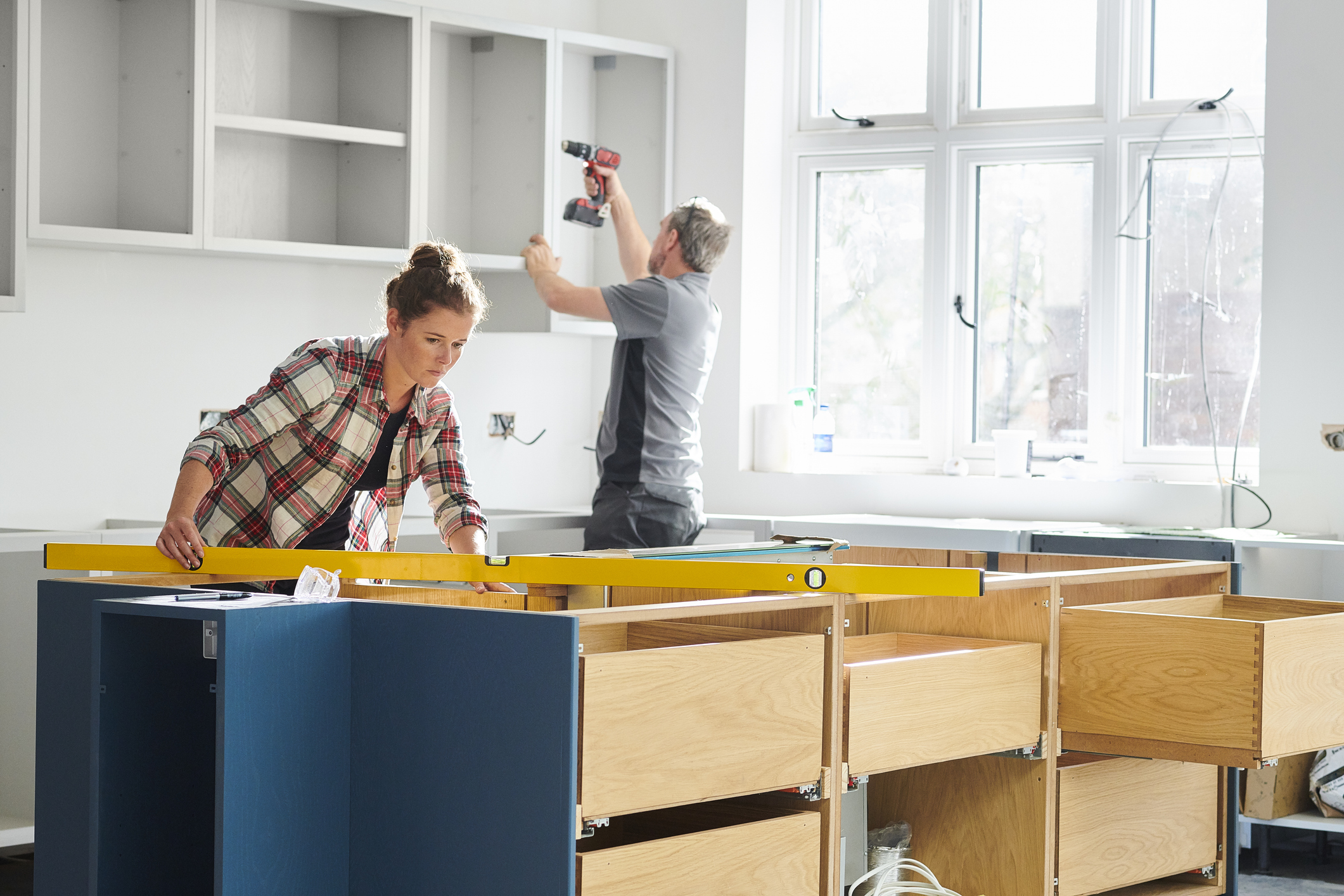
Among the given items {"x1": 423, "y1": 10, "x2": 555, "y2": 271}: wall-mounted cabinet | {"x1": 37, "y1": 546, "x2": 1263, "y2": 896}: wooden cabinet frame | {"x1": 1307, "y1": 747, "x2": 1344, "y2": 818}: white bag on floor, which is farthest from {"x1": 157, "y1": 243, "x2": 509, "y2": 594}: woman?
{"x1": 1307, "y1": 747, "x2": 1344, "y2": 818}: white bag on floor

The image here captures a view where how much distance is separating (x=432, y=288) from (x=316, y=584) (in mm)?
611

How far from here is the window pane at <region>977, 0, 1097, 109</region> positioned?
4.50 metres

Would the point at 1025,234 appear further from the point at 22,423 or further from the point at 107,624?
the point at 107,624

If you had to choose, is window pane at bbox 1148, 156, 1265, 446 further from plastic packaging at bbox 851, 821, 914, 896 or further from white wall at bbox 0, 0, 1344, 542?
plastic packaging at bbox 851, 821, 914, 896

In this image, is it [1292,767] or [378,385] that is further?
[1292,767]

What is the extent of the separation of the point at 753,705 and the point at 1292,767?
2181 millimetres

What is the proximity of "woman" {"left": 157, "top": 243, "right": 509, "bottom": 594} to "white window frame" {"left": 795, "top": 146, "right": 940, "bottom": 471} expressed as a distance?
239 centimetres

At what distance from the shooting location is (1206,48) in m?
4.33

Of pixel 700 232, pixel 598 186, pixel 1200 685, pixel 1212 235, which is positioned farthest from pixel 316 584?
pixel 1212 235

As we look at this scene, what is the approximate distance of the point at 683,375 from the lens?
367cm

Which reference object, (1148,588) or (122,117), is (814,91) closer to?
(122,117)

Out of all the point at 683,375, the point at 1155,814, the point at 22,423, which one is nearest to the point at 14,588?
the point at 22,423

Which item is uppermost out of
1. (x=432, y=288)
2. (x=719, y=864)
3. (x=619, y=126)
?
(x=619, y=126)

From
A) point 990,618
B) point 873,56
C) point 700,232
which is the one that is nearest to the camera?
point 990,618
